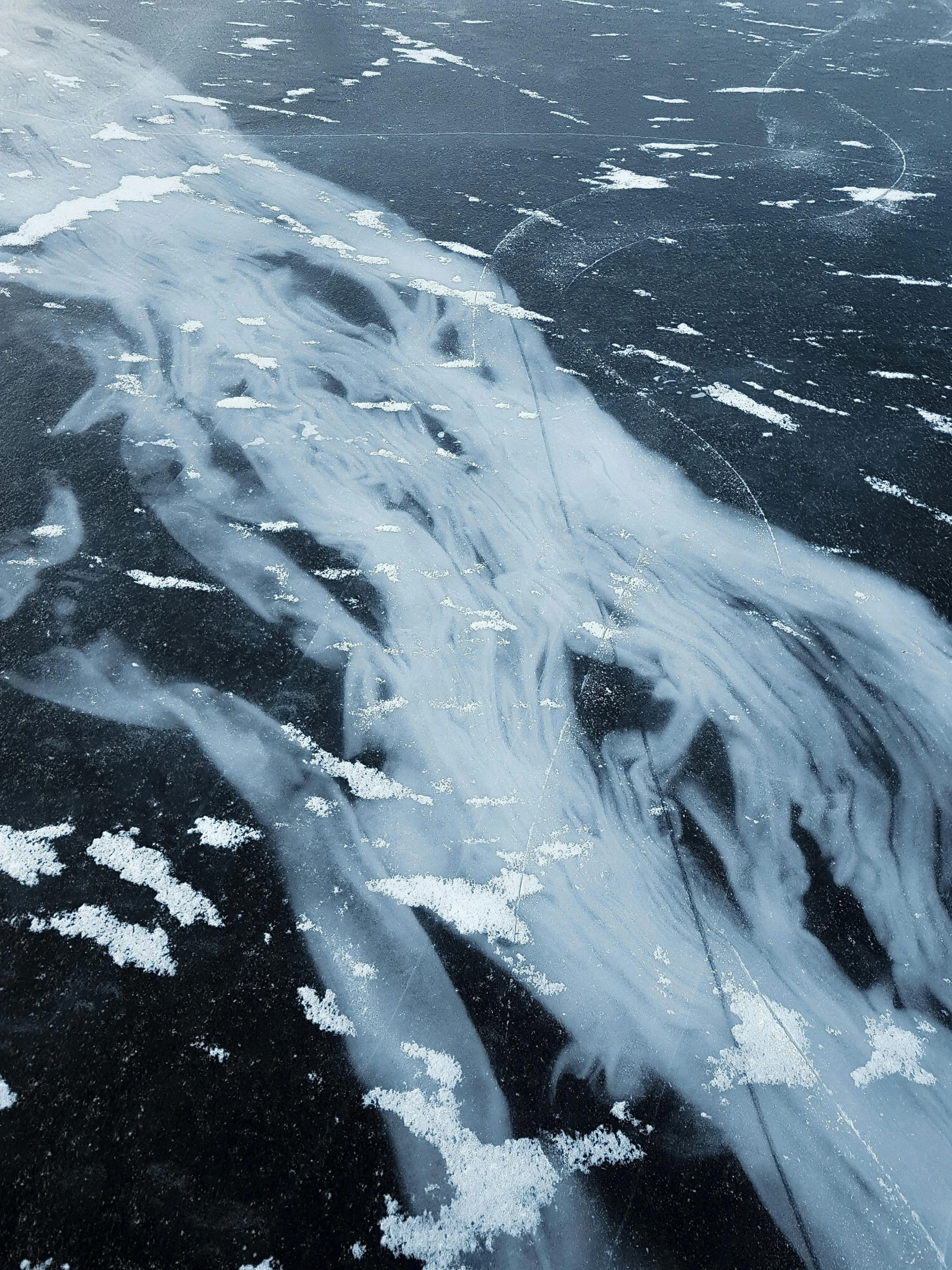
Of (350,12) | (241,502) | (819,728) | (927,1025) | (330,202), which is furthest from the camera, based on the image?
(350,12)

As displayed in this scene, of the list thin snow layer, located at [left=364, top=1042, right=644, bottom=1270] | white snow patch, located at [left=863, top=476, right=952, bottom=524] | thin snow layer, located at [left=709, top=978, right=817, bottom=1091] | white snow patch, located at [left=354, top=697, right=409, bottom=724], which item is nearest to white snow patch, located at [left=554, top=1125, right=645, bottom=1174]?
thin snow layer, located at [left=364, top=1042, right=644, bottom=1270]

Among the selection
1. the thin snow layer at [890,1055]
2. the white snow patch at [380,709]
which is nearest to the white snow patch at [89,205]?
the white snow patch at [380,709]

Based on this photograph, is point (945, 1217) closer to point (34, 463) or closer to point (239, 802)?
point (239, 802)

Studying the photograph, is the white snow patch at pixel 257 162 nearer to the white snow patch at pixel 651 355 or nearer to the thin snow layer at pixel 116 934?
the white snow patch at pixel 651 355

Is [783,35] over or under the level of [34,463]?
over

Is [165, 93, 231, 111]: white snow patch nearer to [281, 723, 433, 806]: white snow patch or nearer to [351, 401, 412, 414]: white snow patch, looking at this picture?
[351, 401, 412, 414]: white snow patch

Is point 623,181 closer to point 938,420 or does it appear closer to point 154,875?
point 938,420

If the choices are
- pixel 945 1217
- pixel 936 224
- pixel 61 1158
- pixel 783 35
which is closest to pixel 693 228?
pixel 936 224

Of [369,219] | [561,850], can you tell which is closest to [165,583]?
[561,850]
